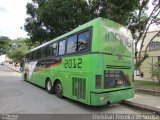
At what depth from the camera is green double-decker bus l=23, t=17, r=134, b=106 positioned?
7.17 metres

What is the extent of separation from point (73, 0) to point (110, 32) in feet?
33.5

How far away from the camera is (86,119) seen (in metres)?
6.57

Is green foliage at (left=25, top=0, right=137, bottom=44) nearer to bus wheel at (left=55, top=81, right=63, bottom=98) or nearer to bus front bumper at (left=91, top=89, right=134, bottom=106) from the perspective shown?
bus wheel at (left=55, top=81, right=63, bottom=98)

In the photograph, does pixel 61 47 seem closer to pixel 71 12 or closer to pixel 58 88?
pixel 58 88

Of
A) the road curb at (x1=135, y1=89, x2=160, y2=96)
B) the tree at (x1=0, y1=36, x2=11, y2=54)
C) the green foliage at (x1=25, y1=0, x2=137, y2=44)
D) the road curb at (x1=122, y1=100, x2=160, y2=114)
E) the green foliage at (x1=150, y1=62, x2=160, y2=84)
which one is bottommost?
the road curb at (x1=122, y1=100, x2=160, y2=114)

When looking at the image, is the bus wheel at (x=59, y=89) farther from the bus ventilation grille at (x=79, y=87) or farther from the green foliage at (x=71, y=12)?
the green foliage at (x=71, y=12)

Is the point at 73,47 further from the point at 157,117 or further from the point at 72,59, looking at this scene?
the point at 157,117

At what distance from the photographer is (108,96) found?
740 cm

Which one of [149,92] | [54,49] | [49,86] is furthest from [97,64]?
[49,86]

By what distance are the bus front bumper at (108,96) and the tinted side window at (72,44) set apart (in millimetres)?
2325

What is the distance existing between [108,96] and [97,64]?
1.28 m

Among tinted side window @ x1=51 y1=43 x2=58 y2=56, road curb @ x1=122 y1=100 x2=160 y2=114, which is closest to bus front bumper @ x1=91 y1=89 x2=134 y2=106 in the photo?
road curb @ x1=122 y1=100 x2=160 y2=114

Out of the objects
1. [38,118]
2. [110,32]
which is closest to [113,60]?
[110,32]

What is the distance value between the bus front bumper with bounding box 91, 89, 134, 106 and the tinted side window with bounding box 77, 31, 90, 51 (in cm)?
184
